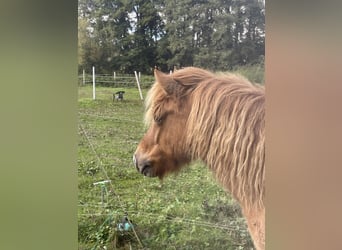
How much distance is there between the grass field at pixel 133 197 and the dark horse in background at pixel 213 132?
0.21ft

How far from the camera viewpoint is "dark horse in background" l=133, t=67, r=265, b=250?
8.25ft

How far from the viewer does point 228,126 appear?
259 centimetres

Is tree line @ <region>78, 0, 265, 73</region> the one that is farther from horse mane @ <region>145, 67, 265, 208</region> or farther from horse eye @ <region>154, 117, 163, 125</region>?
horse eye @ <region>154, 117, 163, 125</region>

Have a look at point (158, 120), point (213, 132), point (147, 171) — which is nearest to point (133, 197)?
point (147, 171)

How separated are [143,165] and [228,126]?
2.01 ft

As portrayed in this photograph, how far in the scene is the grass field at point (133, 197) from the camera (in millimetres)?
2562

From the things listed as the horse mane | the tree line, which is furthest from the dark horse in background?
the tree line

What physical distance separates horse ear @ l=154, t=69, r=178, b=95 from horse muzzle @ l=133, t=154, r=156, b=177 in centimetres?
47
